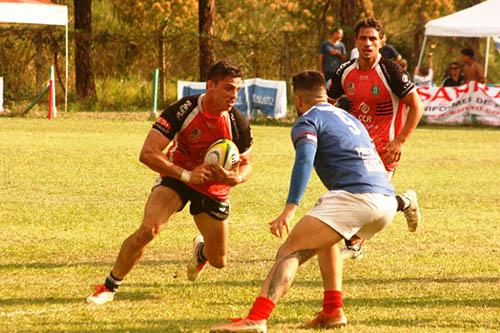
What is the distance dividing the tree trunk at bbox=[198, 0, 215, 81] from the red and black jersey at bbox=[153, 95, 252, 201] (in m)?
25.9

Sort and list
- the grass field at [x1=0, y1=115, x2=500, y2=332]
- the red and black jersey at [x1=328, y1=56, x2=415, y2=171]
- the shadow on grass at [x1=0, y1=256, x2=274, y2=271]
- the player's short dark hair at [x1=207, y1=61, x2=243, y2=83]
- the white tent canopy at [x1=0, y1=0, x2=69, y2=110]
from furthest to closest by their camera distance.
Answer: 1. the white tent canopy at [x1=0, y1=0, x2=69, y2=110]
2. the red and black jersey at [x1=328, y1=56, x2=415, y2=171]
3. the shadow on grass at [x1=0, y1=256, x2=274, y2=271]
4. the player's short dark hair at [x1=207, y1=61, x2=243, y2=83]
5. the grass field at [x1=0, y1=115, x2=500, y2=332]

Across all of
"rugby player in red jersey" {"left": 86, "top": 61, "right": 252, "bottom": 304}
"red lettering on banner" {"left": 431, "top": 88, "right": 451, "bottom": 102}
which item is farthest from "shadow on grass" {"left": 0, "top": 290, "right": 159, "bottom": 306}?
"red lettering on banner" {"left": 431, "top": 88, "right": 451, "bottom": 102}

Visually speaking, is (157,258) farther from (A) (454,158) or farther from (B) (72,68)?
(B) (72,68)

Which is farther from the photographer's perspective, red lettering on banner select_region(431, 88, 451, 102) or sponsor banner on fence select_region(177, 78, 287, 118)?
red lettering on banner select_region(431, 88, 451, 102)

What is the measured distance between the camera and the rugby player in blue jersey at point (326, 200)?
23.3 feet

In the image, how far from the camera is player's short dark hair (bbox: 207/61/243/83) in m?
8.48

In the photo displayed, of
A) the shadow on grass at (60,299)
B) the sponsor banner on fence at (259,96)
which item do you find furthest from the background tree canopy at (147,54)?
the shadow on grass at (60,299)

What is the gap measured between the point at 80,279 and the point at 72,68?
28.8m

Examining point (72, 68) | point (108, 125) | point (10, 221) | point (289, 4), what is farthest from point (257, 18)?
point (10, 221)

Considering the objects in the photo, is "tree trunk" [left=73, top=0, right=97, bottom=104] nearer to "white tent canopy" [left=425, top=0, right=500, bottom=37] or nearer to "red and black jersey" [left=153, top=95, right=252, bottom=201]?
"white tent canopy" [left=425, top=0, right=500, bottom=37]

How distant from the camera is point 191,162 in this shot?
8906 mm

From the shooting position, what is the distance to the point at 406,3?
5375 cm

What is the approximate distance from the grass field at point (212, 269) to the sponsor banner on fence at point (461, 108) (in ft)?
32.4

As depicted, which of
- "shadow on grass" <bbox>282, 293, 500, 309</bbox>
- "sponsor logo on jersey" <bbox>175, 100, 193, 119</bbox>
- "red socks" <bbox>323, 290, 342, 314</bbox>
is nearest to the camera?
"red socks" <bbox>323, 290, 342, 314</bbox>
